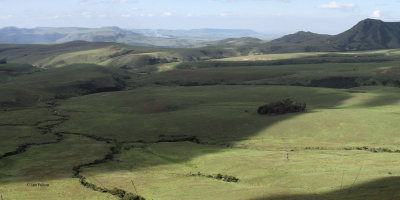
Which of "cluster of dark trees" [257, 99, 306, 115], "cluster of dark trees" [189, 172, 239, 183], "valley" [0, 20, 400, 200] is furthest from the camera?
"cluster of dark trees" [257, 99, 306, 115]

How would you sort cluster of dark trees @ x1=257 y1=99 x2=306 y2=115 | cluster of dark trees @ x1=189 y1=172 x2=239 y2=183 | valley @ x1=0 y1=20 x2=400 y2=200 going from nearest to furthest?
valley @ x1=0 y1=20 x2=400 y2=200 < cluster of dark trees @ x1=189 y1=172 x2=239 y2=183 < cluster of dark trees @ x1=257 y1=99 x2=306 y2=115

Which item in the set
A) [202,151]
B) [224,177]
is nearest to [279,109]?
[202,151]

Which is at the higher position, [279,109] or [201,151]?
[279,109]

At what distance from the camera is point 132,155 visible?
93.8 metres

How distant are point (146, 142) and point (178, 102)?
59044 millimetres

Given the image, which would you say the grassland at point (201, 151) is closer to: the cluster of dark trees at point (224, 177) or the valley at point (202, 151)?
the valley at point (202, 151)

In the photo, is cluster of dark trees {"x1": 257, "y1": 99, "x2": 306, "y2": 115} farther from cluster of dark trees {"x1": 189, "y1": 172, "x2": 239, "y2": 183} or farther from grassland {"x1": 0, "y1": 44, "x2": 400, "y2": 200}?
cluster of dark trees {"x1": 189, "y1": 172, "x2": 239, "y2": 183}

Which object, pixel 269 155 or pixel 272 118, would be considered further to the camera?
pixel 272 118

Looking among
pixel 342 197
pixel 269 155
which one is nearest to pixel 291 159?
pixel 269 155

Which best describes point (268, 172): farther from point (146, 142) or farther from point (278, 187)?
point (146, 142)

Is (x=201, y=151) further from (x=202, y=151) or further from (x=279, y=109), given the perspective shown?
(x=279, y=109)

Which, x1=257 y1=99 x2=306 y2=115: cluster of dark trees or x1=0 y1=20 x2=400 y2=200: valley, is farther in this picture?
x1=257 y1=99 x2=306 y2=115: cluster of dark trees

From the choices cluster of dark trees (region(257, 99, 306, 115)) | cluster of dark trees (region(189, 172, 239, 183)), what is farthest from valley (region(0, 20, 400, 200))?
cluster of dark trees (region(257, 99, 306, 115))

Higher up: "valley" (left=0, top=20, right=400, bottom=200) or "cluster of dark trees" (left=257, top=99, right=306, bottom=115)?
"cluster of dark trees" (left=257, top=99, right=306, bottom=115)
